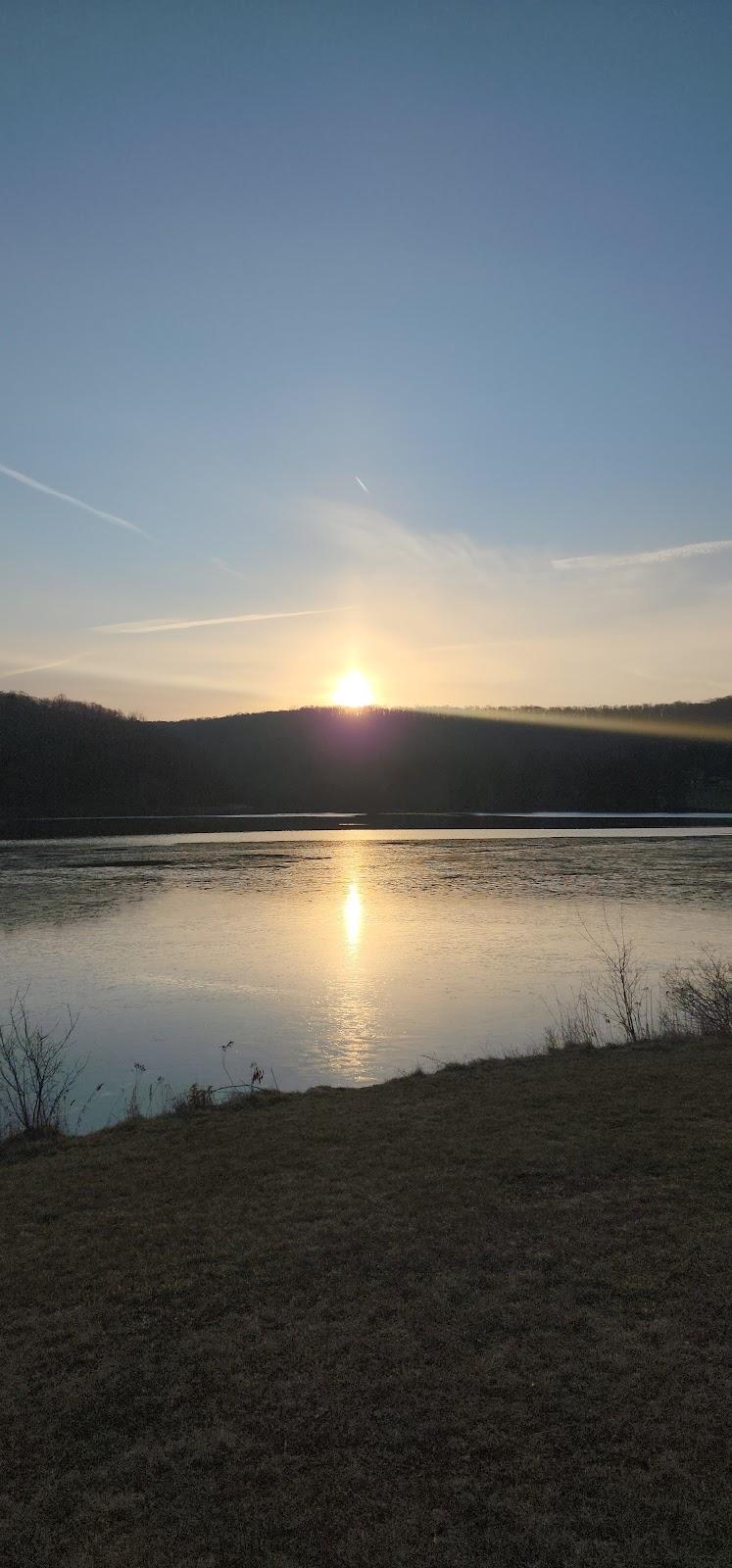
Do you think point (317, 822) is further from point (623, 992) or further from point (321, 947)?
point (623, 992)

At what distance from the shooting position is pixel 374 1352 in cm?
507

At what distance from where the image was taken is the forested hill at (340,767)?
417ft

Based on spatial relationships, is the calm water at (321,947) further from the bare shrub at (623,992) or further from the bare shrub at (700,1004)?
the bare shrub at (700,1004)

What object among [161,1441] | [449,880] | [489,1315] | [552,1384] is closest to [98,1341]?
[161,1441]

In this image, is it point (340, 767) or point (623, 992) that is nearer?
point (623, 992)

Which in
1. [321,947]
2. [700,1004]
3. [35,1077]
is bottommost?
[321,947]

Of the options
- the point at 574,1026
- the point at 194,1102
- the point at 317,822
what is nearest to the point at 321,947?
the point at 574,1026

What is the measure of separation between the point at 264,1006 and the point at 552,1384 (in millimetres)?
13002

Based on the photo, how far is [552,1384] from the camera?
4.70 meters

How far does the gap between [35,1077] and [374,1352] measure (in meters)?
8.74

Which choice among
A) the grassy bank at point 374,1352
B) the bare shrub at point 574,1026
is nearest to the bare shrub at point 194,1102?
the grassy bank at point 374,1352

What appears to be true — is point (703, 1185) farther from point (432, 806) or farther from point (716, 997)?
point (432, 806)

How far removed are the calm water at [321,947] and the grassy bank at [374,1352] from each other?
4.63 metres

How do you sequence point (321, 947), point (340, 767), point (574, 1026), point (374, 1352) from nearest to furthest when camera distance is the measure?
point (374, 1352), point (574, 1026), point (321, 947), point (340, 767)
